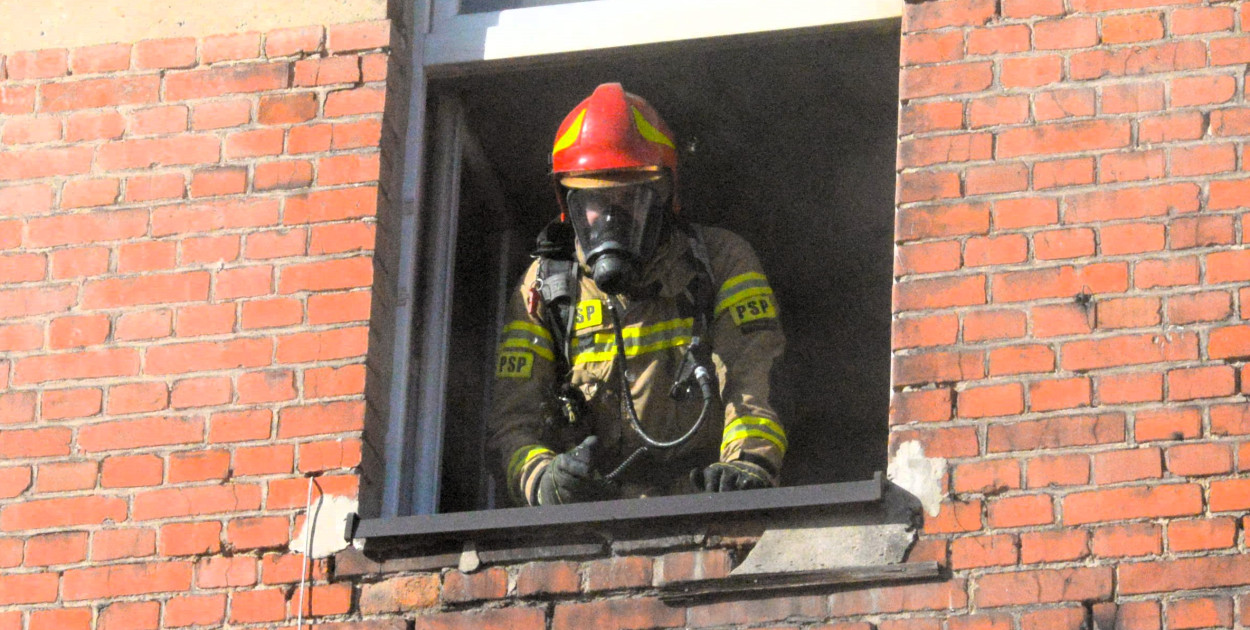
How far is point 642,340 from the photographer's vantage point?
21.8ft

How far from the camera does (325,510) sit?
19.7 ft

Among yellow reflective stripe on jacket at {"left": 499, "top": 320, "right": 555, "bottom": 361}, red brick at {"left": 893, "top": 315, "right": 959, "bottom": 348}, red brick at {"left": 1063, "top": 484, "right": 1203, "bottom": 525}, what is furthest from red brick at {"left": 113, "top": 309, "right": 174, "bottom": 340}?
red brick at {"left": 1063, "top": 484, "right": 1203, "bottom": 525}

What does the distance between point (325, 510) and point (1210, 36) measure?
104 inches

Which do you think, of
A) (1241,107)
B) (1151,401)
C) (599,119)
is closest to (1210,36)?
(1241,107)

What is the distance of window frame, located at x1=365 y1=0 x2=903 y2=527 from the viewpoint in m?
6.26

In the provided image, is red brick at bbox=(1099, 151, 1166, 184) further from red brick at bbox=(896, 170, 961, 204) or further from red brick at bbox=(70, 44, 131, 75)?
red brick at bbox=(70, 44, 131, 75)

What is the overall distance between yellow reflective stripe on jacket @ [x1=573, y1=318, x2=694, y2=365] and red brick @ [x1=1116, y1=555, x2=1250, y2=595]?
162 cm

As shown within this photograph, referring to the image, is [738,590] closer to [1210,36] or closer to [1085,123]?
[1085,123]

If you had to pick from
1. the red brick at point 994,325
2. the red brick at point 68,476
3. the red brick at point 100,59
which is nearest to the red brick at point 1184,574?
the red brick at point 994,325

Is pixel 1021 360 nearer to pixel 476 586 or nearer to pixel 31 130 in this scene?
pixel 476 586

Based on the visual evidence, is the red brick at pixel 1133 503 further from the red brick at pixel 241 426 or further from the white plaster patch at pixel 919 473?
the red brick at pixel 241 426

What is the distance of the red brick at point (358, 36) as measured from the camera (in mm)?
6539

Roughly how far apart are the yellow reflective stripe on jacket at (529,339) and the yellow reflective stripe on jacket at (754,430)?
0.65 metres

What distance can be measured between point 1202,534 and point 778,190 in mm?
3018
